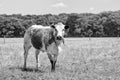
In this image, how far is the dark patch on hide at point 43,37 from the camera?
734cm

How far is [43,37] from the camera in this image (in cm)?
768

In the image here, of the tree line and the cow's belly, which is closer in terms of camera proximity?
the cow's belly

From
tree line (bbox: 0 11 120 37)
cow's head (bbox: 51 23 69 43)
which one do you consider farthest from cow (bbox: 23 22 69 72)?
tree line (bbox: 0 11 120 37)

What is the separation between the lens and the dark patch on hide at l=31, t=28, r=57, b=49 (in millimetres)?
7336

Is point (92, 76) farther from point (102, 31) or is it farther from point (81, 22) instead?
point (81, 22)

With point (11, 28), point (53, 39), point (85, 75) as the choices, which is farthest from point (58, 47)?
point (11, 28)

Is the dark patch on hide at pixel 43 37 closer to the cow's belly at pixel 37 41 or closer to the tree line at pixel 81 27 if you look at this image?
the cow's belly at pixel 37 41

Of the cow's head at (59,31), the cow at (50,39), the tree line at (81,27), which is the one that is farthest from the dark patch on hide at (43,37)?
the tree line at (81,27)

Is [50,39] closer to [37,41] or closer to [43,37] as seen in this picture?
[43,37]

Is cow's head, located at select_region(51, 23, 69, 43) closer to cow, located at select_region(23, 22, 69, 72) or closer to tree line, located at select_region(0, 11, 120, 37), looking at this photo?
cow, located at select_region(23, 22, 69, 72)

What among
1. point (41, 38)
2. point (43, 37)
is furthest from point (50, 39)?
point (41, 38)

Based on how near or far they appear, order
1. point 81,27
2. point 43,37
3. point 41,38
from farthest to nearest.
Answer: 1. point 81,27
2. point 41,38
3. point 43,37

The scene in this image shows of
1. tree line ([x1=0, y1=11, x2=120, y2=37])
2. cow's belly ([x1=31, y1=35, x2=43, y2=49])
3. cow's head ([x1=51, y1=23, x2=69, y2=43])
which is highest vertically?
cow's head ([x1=51, y1=23, x2=69, y2=43])

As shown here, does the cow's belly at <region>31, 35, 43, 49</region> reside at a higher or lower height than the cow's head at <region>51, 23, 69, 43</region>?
lower
